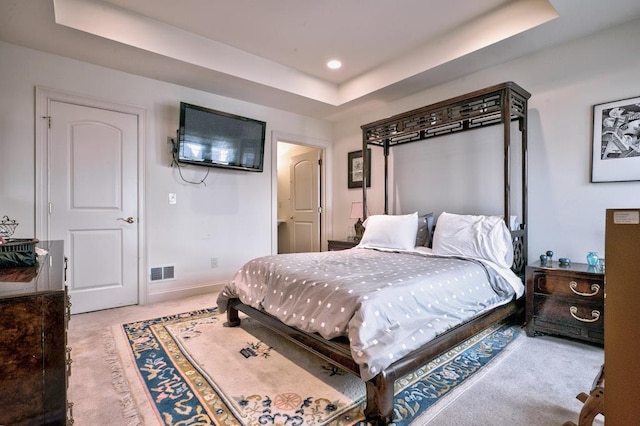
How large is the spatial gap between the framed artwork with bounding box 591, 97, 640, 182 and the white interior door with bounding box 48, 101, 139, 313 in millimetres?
4366

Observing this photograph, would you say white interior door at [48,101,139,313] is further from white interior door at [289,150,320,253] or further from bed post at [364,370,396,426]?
bed post at [364,370,396,426]

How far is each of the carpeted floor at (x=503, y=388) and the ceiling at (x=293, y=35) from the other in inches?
98.3

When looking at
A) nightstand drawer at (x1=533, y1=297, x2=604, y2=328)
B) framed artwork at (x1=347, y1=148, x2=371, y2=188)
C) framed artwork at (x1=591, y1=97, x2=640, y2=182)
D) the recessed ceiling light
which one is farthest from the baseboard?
framed artwork at (x1=591, y1=97, x2=640, y2=182)

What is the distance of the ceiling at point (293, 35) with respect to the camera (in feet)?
8.24

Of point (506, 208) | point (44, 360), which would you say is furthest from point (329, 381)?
point (506, 208)

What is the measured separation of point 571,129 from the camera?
9.07 feet

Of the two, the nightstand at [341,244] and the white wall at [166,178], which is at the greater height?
the white wall at [166,178]

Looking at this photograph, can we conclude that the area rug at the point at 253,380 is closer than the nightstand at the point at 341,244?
Yes

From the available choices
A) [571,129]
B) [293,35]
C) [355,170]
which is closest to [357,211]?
[355,170]

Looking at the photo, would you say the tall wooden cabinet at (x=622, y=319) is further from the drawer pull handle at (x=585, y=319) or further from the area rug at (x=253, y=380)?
the drawer pull handle at (x=585, y=319)

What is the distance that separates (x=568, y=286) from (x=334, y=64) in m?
3.14

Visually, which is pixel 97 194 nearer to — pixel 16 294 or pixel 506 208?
pixel 16 294

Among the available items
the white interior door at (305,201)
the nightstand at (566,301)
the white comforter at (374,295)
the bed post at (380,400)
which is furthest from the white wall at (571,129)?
the white interior door at (305,201)

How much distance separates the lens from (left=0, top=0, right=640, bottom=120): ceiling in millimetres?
2512
